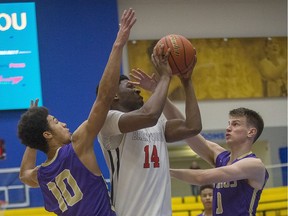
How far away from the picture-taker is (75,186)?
10.3 ft

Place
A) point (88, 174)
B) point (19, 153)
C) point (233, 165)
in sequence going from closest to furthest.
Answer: point (88, 174)
point (233, 165)
point (19, 153)

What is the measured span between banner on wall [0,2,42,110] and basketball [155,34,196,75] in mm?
6139

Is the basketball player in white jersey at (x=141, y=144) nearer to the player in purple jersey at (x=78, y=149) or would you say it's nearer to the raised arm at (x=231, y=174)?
the player in purple jersey at (x=78, y=149)

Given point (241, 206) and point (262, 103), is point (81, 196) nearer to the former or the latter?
point (241, 206)

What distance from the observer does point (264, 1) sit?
1112 centimetres

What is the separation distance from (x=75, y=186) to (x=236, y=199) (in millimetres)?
1077

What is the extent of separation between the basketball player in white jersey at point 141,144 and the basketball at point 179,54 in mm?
51

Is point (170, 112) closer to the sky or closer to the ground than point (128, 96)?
closer to the ground

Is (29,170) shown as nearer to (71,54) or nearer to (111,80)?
(111,80)

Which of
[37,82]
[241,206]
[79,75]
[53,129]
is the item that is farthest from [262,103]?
[53,129]

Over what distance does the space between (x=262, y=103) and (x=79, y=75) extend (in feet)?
11.4

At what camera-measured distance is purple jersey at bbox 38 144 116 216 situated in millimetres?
3107

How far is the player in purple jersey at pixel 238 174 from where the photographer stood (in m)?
3.54

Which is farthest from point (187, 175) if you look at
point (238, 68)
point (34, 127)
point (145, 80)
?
point (238, 68)
